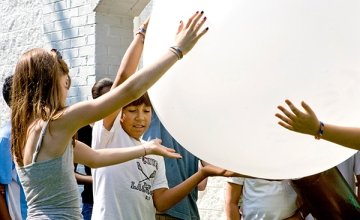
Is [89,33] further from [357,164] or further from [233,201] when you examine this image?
[357,164]

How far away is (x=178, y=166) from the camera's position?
10.2 ft

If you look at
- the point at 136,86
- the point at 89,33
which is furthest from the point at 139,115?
the point at 89,33

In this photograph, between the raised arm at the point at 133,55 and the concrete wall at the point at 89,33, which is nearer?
the raised arm at the point at 133,55

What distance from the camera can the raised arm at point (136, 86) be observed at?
6.00ft

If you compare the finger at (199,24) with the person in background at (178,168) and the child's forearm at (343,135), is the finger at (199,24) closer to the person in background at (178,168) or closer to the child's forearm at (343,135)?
the child's forearm at (343,135)

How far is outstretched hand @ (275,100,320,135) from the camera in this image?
1797 mm

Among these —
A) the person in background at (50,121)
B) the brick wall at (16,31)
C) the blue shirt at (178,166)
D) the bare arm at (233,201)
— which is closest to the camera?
the person in background at (50,121)

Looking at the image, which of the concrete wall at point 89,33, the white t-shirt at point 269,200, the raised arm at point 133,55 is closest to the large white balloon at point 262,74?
the raised arm at point 133,55

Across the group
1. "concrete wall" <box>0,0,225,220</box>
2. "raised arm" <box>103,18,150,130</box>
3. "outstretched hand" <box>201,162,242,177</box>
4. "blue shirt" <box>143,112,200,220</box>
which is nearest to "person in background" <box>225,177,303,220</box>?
"blue shirt" <box>143,112,200,220</box>

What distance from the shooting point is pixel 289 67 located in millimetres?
1764

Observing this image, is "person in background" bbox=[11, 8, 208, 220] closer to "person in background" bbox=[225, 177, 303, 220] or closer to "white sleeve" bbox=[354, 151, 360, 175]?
"person in background" bbox=[225, 177, 303, 220]

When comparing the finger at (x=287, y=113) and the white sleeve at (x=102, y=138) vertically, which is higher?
the finger at (x=287, y=113)

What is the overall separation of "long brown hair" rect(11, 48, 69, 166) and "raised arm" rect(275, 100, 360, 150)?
0.68 metres

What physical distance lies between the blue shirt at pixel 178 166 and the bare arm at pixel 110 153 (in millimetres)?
670
